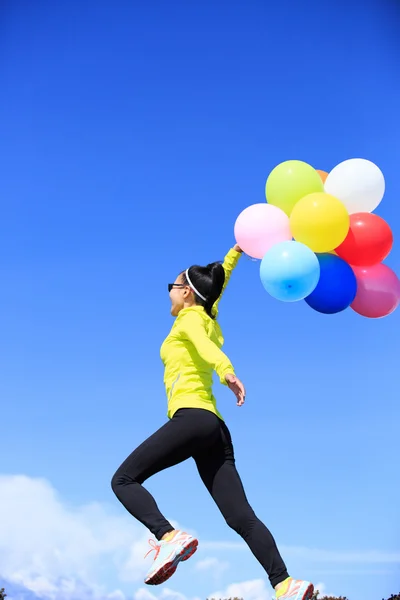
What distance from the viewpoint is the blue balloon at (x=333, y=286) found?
4.88m

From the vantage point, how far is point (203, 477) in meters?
4.14

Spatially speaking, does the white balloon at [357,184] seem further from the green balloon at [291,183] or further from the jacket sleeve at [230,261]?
the jacket sleeve at [230,261]

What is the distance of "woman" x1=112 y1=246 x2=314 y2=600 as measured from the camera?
3701 millimetres

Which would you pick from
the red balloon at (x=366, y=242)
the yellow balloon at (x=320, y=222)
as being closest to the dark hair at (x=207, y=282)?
the yellow balloon at (x=320, y=222)

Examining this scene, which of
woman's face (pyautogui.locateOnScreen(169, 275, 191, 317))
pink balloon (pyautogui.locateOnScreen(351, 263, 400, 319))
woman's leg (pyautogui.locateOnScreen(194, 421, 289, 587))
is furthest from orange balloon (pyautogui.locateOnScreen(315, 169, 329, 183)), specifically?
woman's leg (pyautogui.locateOnScreen(194, 421, 289, 587))

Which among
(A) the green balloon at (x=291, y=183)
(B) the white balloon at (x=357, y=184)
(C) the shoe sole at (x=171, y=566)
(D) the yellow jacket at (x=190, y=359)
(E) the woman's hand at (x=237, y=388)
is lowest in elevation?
(C) the shoe sole at (x=171, y=566)

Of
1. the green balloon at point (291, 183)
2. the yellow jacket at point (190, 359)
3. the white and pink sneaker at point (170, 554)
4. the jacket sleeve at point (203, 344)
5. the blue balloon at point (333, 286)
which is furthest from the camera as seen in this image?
the green balloon at point (291, 183)

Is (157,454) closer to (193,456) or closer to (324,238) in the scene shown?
(193,456)

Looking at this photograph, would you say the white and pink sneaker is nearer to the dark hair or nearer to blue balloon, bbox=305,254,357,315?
the dark hair

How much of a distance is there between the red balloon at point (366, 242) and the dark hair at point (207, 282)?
3.40 ft

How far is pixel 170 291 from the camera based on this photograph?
4668 millimetres

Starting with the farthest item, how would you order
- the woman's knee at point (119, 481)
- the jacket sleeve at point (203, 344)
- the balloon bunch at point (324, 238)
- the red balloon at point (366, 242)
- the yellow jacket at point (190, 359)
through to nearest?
the red balloon at point (366, 242) → the balloon bunch at point (324, 238) → the yellow jacket at point (190, 359) → the woman's knee at point (119, 481) → the jacket sleeve at point (203, 344)

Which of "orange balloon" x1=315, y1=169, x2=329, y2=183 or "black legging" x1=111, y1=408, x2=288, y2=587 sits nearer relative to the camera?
"black legging" x1=111, y1=408, x2=288, y2=587

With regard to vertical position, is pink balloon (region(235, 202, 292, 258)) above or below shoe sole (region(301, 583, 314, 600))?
above
